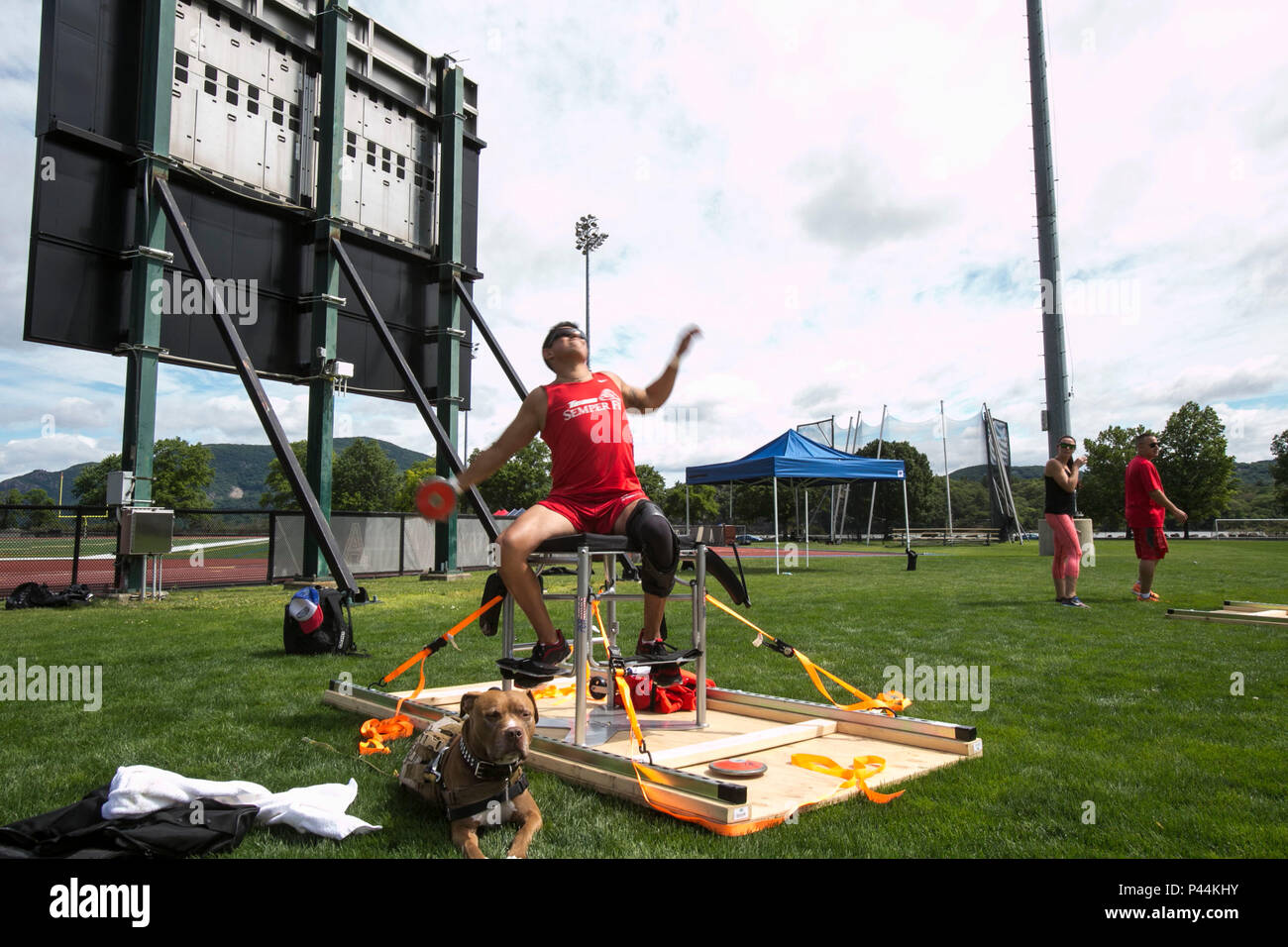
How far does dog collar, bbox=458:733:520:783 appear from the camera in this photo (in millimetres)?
2775

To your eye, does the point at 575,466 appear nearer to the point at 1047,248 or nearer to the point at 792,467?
the point at 792,467

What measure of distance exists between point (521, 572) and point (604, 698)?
1.66 m

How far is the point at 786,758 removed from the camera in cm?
379

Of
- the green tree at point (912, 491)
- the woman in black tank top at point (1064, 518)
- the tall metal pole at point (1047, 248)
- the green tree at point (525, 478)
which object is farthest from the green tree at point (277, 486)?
the woman in black tank top at point (1064, 518)

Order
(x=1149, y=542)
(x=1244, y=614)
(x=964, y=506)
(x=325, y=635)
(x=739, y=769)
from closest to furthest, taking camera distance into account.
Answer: (x=739, y=769) → (x=325, y=635) → (x=1244, y=614) → (x=1149, y=542) → (x=964, y=506)

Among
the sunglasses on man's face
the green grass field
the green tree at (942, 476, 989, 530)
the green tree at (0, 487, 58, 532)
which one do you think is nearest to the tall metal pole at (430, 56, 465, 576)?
the green tree at (0, 487, 58, 532)

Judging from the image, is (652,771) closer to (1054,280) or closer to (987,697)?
(987,697)

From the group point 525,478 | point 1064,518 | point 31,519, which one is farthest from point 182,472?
point 1064,518

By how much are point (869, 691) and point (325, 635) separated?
486 cm

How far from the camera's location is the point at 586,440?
13.7 feet

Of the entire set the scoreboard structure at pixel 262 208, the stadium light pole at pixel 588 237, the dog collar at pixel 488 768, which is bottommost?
the dog collar at pixel 488 768

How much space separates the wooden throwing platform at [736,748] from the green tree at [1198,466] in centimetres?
6420

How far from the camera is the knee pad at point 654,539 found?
3.93 m

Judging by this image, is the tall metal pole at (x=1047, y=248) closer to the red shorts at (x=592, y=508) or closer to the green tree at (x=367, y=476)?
the red shorts at (x=592, y=508)
